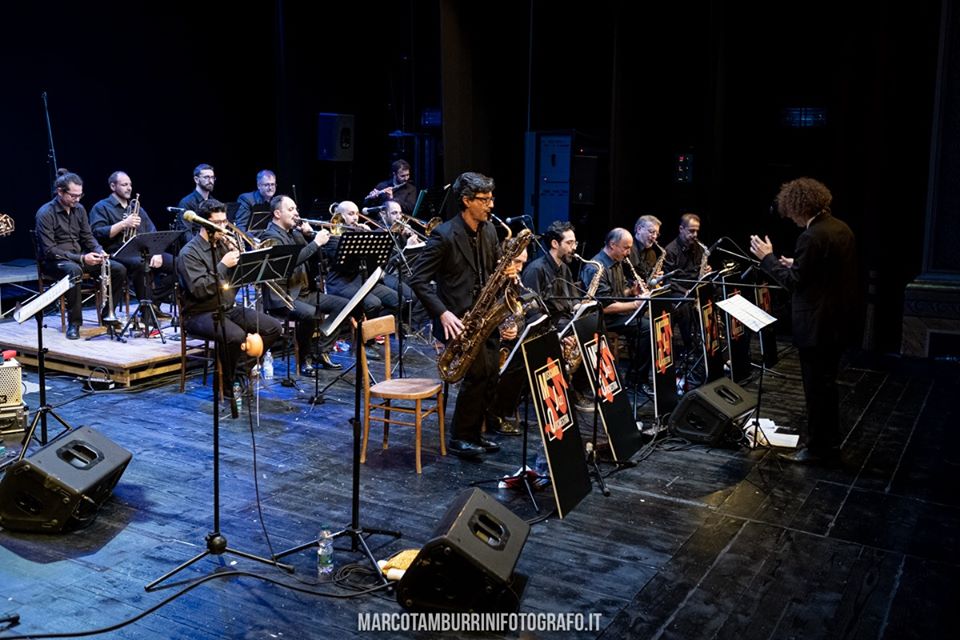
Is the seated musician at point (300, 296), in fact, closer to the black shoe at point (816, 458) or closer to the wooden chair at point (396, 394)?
the wooden chair at point (396, 394)

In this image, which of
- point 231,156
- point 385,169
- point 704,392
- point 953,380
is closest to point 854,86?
point 953,380

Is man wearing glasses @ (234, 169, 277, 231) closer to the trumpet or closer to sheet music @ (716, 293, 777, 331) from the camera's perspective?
the trumpet

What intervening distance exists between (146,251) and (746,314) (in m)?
5.65

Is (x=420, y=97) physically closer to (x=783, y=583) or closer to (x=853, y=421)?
(x=853, y=421)

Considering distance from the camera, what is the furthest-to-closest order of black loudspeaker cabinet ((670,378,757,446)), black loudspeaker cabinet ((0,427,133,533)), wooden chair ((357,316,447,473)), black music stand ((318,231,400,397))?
black music stand ((318,231,400,397))
black loudspeaker cabinet ((670,378,757,446))
wooden chair ((357,316,447,473))
black loudspeaker cabinet ((0,427,133,533))

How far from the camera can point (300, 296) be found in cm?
900

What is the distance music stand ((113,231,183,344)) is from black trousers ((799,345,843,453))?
575 cm

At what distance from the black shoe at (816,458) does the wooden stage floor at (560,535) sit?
112 mm

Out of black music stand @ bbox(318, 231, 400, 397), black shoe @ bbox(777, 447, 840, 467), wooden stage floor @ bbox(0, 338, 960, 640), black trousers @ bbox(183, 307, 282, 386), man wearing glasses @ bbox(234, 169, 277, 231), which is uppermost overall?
man wearing glasses @ bbox(234, 169, 277, 231)

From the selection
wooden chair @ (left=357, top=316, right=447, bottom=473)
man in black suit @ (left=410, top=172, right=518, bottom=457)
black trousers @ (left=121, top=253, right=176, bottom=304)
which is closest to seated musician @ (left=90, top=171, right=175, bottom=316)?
black trousers @ (left=121, top=253, right=176, bottom=304)

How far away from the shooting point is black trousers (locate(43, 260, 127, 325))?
360 inches

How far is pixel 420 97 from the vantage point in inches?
539

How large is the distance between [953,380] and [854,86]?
132 inches

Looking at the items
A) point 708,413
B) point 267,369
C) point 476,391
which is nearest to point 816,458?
point 708,413
